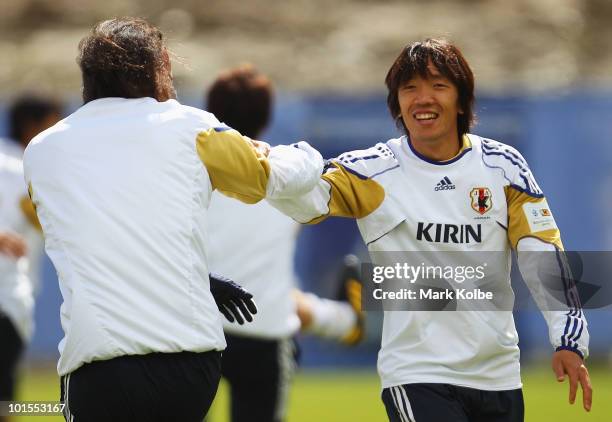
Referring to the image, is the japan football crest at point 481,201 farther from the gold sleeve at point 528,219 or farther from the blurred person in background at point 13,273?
the blurred person in background at point 13,273

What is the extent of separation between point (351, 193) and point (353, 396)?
661 centimetres

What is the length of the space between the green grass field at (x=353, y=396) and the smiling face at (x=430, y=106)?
4.23m

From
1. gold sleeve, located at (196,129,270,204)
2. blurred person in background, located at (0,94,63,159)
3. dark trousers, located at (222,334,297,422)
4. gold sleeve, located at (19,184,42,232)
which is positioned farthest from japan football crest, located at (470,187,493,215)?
blurred person in background, located at (0,94,63,159)

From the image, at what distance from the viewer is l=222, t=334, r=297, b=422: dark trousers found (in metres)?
6.04

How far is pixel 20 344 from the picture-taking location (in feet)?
22.8

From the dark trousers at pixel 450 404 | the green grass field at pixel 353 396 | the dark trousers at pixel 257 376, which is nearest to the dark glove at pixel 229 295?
the dark trousers at pixel 450 404

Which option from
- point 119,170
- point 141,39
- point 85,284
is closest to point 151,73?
point 141,39

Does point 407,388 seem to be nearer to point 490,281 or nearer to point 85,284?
point 490,281

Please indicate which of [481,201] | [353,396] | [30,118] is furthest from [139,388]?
[353,396]

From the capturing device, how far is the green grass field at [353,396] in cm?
944

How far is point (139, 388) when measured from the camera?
3625 mm

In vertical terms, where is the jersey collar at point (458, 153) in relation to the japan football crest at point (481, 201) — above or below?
above

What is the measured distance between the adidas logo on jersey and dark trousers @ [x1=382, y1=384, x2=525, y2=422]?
70 cm

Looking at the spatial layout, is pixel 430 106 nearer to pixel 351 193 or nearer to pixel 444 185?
pixel 444 185
